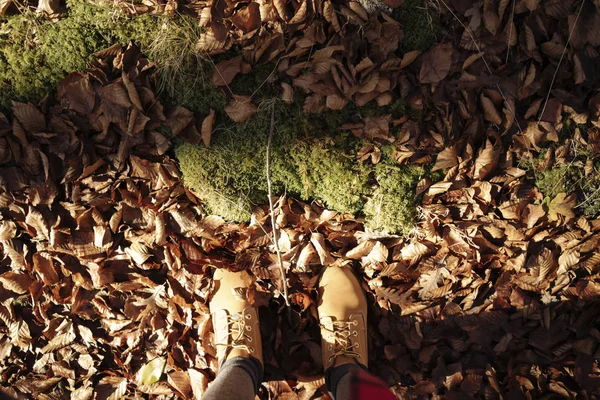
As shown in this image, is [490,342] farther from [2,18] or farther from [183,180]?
[2,18]

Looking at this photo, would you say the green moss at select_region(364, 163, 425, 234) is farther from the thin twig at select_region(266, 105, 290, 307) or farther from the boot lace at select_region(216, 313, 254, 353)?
the boot lace at select_region(216, 313, 254, 353)

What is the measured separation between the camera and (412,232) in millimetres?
2326

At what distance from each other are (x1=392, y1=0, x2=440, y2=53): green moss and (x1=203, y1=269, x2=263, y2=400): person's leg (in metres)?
1.52

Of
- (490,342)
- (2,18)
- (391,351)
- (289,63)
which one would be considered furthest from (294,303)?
(2,18)

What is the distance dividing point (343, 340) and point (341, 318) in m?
0.12

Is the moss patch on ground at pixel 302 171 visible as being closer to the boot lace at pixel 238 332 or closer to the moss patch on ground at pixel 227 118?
the moss patch on ground at pixel 227 118

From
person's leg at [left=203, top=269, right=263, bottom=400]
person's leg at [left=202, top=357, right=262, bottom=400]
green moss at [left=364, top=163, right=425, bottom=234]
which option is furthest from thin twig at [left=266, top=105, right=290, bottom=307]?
green moss at [left=364, top=163, right=425, bottom=234]

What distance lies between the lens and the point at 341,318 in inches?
91.7

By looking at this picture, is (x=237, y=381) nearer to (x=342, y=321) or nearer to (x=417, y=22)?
(x=342, y=321)

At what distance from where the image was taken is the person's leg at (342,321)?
7.42 feet

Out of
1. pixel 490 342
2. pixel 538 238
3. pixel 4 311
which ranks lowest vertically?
pixel 490 342

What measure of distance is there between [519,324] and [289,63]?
185 centimetres

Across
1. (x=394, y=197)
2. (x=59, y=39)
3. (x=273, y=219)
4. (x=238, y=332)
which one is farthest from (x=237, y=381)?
(x=59, y=39)

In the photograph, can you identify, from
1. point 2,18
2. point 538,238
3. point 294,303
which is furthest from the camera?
point 294,303
